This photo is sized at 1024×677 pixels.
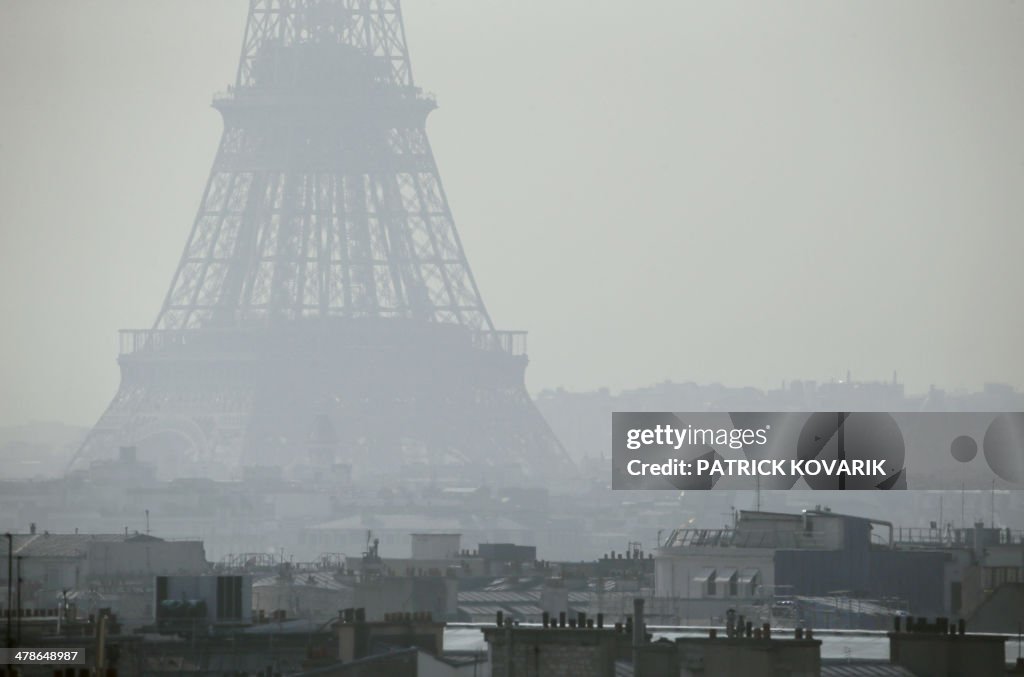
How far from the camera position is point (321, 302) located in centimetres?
9981

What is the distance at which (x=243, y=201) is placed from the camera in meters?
93.1

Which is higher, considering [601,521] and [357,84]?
[357,84]

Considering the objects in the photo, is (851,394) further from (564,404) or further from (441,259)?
(564,404)

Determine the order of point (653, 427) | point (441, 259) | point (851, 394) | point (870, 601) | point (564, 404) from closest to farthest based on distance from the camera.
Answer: point (870, 601)
point (653, 427)
point (441, 259)
point (851, 394)
point (564, 404)

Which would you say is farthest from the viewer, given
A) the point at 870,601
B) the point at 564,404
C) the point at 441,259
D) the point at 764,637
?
the point at 564,404

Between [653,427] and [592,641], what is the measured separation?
476 inches

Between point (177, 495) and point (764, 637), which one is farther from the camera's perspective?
point (177, 495)

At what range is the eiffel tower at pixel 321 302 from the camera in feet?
296

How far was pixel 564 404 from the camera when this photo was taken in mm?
117938

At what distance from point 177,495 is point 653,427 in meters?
62.0

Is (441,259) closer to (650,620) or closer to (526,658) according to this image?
(650,620)

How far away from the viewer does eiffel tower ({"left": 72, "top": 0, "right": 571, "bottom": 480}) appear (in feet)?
296

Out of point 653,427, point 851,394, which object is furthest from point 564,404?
point 653,427

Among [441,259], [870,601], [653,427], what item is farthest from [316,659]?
[441,259]
